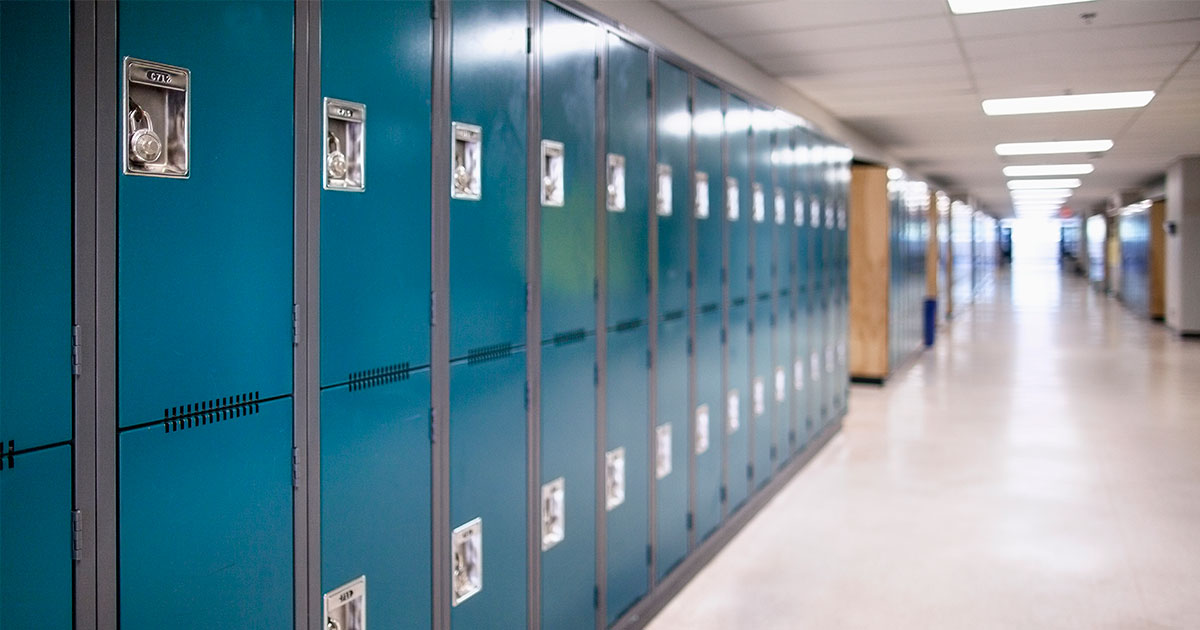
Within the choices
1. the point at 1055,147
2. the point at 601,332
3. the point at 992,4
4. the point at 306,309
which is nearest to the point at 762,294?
the point at 992,4

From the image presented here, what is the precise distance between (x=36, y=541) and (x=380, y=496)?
89 cm

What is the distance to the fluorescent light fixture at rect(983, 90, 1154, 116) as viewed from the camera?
7602mm

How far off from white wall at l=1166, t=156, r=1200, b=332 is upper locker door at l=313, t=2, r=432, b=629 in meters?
14.8

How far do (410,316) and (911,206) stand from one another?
11.6 meters

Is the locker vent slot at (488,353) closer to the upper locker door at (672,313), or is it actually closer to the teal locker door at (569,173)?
the teal locker door at (569,173)

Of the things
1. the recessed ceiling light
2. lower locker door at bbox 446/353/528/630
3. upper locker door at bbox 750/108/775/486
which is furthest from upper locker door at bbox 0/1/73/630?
the recessed ceiling light

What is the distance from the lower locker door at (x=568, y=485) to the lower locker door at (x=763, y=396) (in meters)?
2.17

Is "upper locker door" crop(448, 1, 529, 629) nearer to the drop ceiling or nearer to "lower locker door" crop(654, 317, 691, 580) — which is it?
"lower locker door" crop(654, 317, 691, 580)

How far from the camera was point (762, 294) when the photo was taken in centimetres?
558

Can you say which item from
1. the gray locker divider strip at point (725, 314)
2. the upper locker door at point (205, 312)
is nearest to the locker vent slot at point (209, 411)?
the upper locker door at point (205, 312)

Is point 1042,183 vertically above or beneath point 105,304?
above

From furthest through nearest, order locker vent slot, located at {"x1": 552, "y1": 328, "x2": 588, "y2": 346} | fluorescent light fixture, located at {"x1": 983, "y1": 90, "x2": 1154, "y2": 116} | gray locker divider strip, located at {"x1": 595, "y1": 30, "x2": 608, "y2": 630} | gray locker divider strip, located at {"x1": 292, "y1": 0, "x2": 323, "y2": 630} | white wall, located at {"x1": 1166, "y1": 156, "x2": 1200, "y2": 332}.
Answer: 1. white wall, located at {"x1": 1166, "y1": 156, "x2": 1200, "y2": 332}
2. fluorescent light fixture, located at {"x1": 983, "y1": 90, "x2": 1154, "y2": 116}
3. gray locker divider strip, located at {"x1": 595, "y1": 30, "x2": 608, "y2": 630}
4. locker vent slot, located at {"x1": 552, "y1": 328, "x2": 588, "y2": 346}
5. gray locker divider strip, located at {"x1": 292, "y1": 0, "x2": 323, "y2": 630}

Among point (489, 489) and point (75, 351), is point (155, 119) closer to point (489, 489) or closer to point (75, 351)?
point (75, 351)

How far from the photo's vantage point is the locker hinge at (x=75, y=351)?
158 cm
